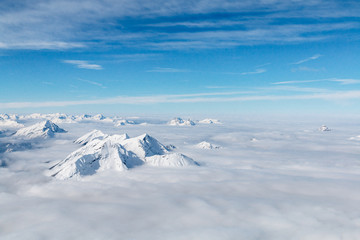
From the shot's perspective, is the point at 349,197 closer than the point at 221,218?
No

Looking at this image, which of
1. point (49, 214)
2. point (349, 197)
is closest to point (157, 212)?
point (49, 214)

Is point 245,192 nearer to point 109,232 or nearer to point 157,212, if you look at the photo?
point 157,212

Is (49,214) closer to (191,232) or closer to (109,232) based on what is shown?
(109,232)

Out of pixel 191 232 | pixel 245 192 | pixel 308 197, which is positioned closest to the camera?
pixel 191 232

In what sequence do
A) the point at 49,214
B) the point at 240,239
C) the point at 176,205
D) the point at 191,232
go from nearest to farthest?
the point at 240,239, the point at 191,232, the point at 49,214, the point at 176,205

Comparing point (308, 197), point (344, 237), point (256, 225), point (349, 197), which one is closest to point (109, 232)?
point (256, 225)

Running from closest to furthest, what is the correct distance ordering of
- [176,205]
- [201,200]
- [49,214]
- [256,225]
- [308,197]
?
[256,225] < [49,214] < [176,205] < [201,200] < [308,197]

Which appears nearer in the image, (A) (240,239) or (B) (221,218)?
(A) (240,239)

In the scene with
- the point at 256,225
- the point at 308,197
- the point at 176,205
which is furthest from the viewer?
the point at 308,197
